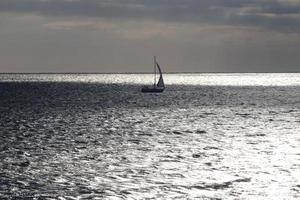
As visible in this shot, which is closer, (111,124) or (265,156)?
(265,156)

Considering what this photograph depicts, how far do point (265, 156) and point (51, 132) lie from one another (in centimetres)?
3394

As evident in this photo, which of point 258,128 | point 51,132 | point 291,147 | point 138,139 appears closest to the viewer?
point 291,147

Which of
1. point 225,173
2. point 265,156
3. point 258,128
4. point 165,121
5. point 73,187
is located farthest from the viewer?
point 165,121

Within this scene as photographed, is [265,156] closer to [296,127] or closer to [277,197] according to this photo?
[277,197]

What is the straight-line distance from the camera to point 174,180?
40531 millimetres

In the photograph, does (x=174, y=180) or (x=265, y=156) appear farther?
(x=265, y=156)

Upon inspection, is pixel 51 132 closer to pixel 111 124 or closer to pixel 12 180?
pixel 111 124

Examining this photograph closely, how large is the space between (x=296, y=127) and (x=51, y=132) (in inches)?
1484

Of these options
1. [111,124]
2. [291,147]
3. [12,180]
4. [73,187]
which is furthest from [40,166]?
[111,124]

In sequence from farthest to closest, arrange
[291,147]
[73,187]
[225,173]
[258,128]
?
[258,128] → [291,147] → [225,173] → [73,187]

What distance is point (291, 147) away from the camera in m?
61.0

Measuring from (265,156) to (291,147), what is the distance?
8744 millimetres

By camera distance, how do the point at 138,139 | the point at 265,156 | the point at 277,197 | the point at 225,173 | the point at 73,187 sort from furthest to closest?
the point at 138,139, the point at 265,156, the point at 225,173, the point at 73,187, the point at 277,197

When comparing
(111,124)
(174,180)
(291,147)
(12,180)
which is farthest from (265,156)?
(111,124)
